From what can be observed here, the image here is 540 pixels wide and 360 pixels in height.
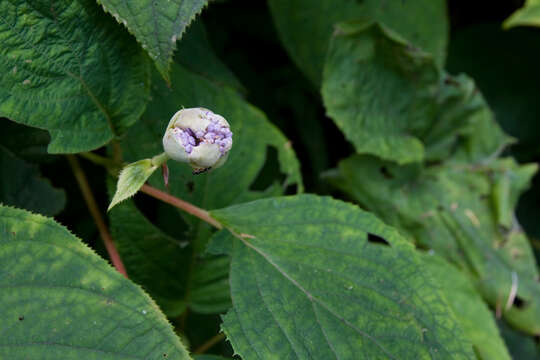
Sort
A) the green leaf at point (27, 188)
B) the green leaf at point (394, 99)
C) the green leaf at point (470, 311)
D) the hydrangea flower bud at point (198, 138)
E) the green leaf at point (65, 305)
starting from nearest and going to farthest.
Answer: the green leaf at point (65, 305)
the hydrangea flower bud at point (198, 138)
the green leaf at point (27, 188)
the green leaf at point (470, 311)
the green leaf at point (394, 99)

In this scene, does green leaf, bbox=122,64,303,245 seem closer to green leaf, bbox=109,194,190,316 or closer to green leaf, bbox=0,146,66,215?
green leaf, bbox=109,194,190,316

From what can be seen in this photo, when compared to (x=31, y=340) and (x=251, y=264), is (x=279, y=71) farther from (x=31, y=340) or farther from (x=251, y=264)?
(x=31, y=340)

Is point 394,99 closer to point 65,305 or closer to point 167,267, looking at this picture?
point 167,267

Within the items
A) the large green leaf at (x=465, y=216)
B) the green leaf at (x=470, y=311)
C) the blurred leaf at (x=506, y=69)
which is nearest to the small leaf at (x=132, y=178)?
the green leaf at (x=470, y=311)

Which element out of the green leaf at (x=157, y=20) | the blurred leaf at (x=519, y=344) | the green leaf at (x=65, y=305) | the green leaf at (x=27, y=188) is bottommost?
the blurred leaf at (x=519, y=344)

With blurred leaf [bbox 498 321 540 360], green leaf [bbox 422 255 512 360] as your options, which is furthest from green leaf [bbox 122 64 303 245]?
blurred leaf [bbox 498 321 540 360]

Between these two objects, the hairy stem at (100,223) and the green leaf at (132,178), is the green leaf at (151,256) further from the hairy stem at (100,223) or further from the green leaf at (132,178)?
the green leaf at (132,178)
